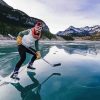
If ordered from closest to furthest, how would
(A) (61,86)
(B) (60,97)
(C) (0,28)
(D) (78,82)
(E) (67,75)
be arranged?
(B) (60,97)
(A) (61,86)
(D) (78,82)
(E) (67,75)
(C) (0,28)

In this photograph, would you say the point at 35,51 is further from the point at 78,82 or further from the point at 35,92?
the point at 35,92

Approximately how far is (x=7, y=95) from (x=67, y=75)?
3961 millimetres

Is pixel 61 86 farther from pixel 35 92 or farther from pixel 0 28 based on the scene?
pixel 0 28

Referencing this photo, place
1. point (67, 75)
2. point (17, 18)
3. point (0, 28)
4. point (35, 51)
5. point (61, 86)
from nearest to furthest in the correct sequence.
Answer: point (61, 86) < point (67, 75) < point (35, 51) < point (0, 28) < point (17, 18)

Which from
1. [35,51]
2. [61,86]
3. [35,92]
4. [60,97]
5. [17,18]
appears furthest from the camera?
[17,18]

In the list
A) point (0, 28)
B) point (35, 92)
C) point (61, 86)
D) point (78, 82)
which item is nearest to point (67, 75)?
point (78, 82)

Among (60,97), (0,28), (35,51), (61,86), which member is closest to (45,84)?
(61,86)

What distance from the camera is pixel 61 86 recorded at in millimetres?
Result: 8625

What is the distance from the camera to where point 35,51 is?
12.1 metres

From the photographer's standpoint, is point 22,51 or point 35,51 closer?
point 22,51

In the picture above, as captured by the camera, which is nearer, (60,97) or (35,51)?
(60,97)

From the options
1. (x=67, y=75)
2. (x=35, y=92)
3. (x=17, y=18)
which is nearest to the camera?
(x=35, y=92)

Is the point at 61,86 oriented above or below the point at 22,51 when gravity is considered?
below

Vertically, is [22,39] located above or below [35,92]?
above
